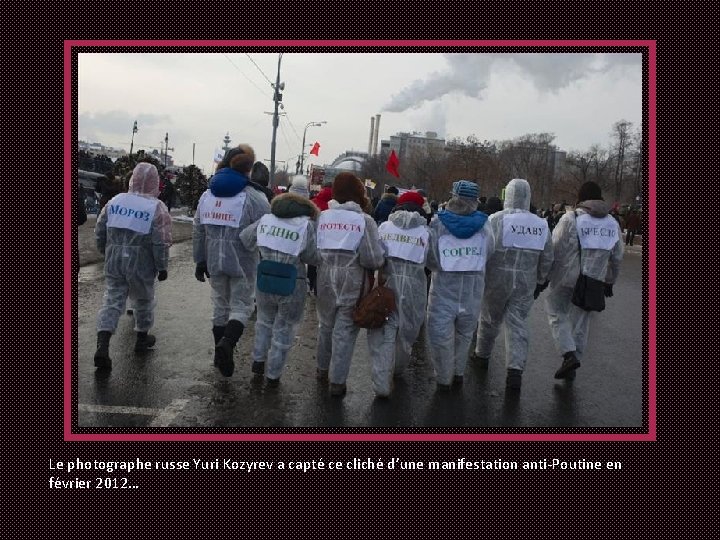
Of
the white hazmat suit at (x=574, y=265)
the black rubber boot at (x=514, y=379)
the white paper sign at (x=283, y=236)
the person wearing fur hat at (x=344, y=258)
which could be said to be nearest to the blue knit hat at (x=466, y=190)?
the person wearing fur hat at (x=344, y=258)

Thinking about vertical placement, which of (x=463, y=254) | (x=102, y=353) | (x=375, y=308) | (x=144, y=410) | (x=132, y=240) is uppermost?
(x=132, y=240)

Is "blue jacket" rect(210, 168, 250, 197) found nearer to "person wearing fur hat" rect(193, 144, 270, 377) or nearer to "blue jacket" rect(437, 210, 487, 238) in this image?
"person wearing fur hat" rect(193, 144, 270, 377)

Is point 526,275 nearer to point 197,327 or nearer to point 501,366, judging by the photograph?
point 501,366

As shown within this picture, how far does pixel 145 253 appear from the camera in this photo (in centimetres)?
560

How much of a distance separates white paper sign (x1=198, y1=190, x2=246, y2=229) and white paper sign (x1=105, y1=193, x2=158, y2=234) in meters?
0.51

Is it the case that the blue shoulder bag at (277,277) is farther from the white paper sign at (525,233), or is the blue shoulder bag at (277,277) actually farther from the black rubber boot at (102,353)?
the white paper sign at (525,233)

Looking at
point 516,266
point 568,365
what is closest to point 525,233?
point 516,266

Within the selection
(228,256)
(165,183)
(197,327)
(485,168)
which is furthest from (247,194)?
(485,168)

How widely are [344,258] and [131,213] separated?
208cm

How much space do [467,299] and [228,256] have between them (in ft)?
7.35

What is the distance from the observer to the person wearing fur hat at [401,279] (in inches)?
195

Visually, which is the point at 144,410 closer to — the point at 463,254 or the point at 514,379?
the point at 463,254

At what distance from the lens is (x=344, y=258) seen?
4.93 meters

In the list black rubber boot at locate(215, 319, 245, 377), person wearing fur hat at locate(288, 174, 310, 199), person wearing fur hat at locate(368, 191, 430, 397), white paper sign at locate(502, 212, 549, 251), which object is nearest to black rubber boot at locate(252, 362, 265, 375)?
black rubber boot at locate(215, 319, 245, 377)
